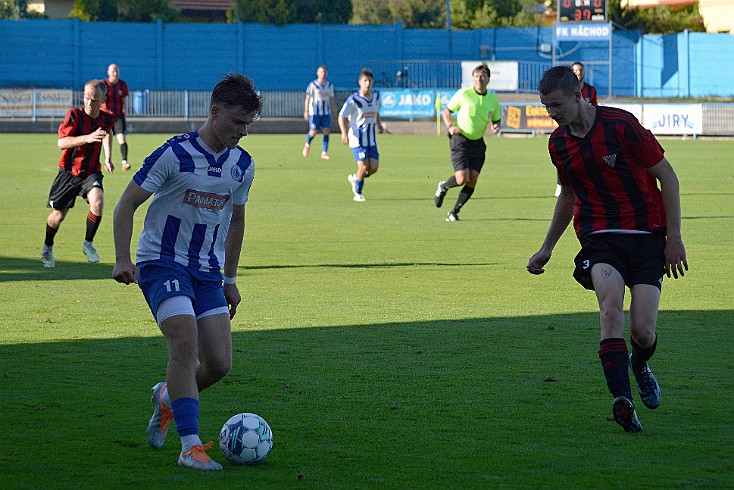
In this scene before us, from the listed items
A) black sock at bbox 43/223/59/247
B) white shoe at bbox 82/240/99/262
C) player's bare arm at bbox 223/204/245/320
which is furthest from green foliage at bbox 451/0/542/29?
player's bare arm at bbox 223/204/245/320

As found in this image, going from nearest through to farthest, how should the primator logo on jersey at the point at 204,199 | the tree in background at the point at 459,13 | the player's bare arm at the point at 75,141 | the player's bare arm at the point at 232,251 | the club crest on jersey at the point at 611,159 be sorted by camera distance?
1. the primator logo on jersey at the point at 204,199
2. the player's bare arm at the point at 232,251
3. the club crest on jersey at the point at 611,159
4. the player's bare arm at the point at 75,141
5. the tree in background at the point at 459,13

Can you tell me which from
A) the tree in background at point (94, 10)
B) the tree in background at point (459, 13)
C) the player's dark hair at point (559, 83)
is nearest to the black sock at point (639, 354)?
the player's dark hair at point (559, 83)

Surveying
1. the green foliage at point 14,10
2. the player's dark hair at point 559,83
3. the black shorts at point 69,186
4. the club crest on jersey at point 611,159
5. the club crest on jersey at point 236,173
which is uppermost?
the green foliage at point 14,10

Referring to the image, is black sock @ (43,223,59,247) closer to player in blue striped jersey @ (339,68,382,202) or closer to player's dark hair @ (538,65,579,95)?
player's dark hair @ (538,65,579,95)

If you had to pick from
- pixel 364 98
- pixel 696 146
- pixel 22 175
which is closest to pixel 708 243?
pixel 364 98

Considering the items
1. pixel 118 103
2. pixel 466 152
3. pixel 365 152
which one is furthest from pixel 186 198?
pixel 118 103

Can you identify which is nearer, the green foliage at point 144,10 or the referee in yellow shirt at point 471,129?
the referee in yellow shirt at point 471,129

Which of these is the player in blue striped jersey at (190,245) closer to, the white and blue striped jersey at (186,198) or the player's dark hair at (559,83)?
the white and blue striped jersey at (186,198)

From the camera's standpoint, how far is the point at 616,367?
247 inches

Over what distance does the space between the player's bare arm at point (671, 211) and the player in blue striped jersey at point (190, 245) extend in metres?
2.19

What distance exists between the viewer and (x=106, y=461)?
5.59 m

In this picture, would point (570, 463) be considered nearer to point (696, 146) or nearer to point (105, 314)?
point (105, 314)

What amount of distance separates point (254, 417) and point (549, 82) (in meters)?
2.34

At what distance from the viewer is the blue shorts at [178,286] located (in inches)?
219
